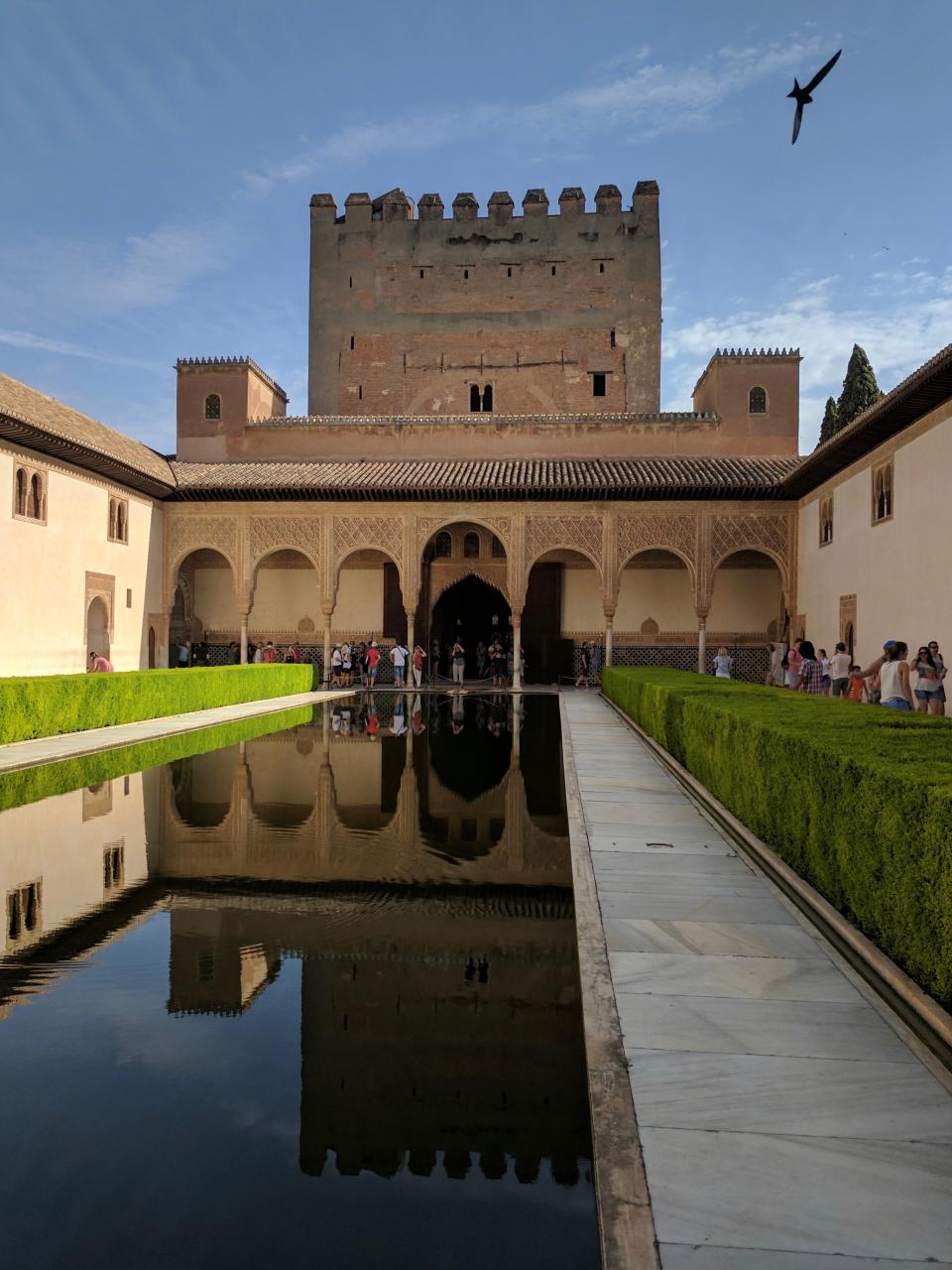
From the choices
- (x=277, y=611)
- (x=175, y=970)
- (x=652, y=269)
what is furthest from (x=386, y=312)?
(x=175, y=970)

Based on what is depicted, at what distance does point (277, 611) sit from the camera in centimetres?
2466

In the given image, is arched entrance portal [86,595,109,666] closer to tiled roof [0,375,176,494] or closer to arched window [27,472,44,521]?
tiled roof [0,375,176,494]

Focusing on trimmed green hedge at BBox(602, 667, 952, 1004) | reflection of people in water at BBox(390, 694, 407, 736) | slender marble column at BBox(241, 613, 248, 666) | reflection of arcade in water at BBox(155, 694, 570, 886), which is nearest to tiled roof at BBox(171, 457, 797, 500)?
slender marble column at BBox(241, 613, 248, 666)

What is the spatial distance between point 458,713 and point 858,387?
20.1 metres

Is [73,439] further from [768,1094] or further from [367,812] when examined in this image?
[768,1094]

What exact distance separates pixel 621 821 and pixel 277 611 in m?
19.5

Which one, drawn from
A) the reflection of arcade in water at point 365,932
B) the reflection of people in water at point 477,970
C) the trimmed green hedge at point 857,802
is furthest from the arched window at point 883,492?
the reflection of people in water at point 477,970

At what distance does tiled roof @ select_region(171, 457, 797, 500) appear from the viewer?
21.1 metres

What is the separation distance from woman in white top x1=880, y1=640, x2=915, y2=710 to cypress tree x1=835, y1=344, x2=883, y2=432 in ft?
71.3

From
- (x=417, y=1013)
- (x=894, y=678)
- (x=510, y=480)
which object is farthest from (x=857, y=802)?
(x=510, y=480)

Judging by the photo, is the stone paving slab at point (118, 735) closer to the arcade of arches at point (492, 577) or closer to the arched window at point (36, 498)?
the arched window at point (36, 498)

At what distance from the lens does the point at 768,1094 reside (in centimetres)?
258

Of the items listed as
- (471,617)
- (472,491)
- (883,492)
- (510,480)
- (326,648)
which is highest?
(510,480)

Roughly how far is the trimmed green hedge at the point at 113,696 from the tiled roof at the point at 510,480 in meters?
5.37
